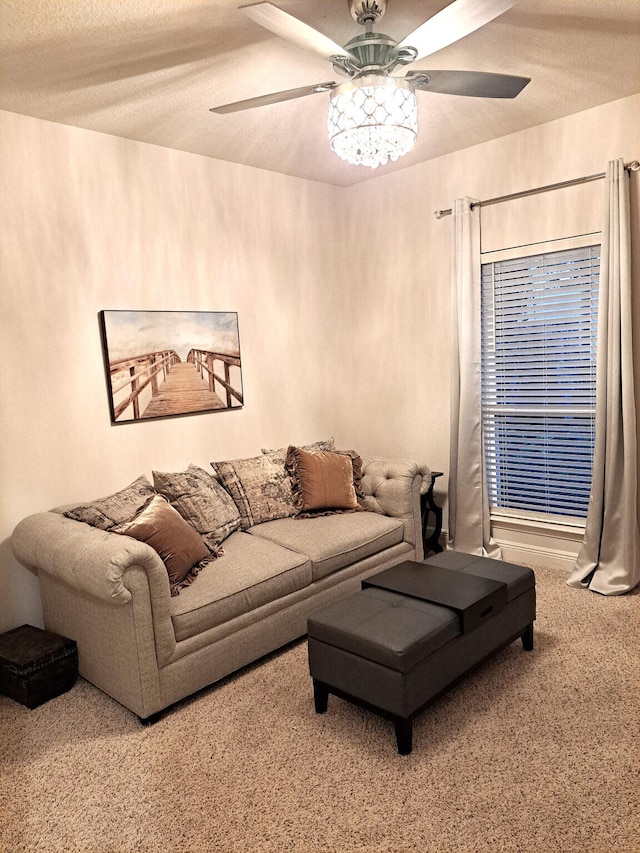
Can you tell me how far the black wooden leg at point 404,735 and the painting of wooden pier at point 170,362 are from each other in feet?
7.50

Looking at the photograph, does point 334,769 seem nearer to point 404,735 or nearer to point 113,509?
point 404,735

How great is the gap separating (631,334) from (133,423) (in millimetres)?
2953

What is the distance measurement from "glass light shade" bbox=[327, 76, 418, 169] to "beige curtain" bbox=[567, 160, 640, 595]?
1737 millimetres

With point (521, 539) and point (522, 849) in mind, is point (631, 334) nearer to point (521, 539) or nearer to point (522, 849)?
point (521, 539)

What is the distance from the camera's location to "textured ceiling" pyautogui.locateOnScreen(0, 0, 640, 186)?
2328mm

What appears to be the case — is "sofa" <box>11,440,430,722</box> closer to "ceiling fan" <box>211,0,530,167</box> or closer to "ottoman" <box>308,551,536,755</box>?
"ottoman" <box>308,551,536,755</box>

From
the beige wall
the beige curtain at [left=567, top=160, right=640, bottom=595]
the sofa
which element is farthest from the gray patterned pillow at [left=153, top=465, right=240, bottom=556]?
the beige curtain at [left=567, top=160, right=640, bottom=595]

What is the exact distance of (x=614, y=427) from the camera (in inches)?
140

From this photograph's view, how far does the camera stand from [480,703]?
2.57 m

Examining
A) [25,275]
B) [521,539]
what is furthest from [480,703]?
[25,275]

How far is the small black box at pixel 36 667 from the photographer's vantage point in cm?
274

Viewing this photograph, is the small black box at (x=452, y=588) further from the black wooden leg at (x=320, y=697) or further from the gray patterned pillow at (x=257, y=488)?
the gray patterned pillow at (x=257, y=488)

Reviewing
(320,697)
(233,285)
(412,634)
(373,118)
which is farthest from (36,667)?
(373,118)

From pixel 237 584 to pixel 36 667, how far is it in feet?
3.16
